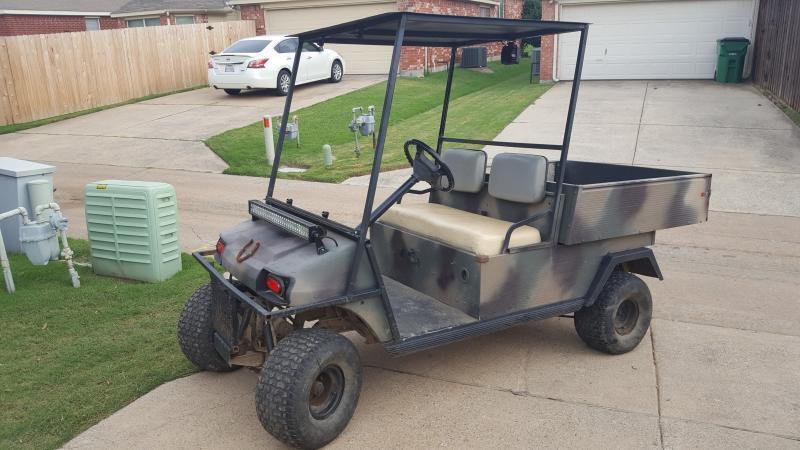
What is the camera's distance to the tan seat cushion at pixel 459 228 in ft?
13.9

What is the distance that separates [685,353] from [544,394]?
129 centimetres

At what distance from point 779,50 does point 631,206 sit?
554 inches

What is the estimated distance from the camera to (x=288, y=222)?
3967mm

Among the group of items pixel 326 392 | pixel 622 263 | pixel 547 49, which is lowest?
pixel 326 392

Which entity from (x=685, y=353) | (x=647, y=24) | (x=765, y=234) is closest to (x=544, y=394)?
(x=685, y=353)

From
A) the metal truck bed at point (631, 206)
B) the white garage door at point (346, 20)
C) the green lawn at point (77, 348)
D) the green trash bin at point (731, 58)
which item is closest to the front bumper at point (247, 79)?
the white garage door at point (346, 20)

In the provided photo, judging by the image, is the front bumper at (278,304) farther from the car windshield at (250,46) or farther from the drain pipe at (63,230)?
the car windshield at (250,46)

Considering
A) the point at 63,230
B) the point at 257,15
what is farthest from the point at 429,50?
the point at 63,230

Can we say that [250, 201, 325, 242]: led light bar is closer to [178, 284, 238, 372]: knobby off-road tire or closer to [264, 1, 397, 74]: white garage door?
[178, 284, 238, 372]: knobby off-road tire

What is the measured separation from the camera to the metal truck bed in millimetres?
4422

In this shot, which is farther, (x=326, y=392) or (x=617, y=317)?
(x=617, y=317)

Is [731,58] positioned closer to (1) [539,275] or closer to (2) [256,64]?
(2) [256,64]

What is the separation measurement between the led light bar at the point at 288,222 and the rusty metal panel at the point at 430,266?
93cm

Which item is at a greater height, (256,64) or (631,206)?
(256,64)
